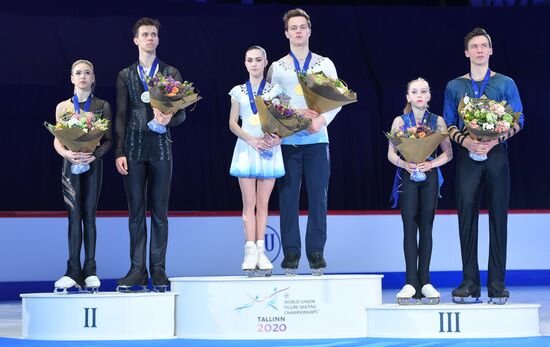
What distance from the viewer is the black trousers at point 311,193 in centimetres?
632

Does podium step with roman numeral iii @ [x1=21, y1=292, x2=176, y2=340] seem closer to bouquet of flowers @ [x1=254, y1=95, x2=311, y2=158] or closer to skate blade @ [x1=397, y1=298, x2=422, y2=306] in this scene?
bouquet of flowers @ [x1=254, y1=95, x2=311, y2=158]

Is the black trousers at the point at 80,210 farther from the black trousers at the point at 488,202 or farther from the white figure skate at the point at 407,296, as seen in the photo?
the black trousers at the point at 488,202

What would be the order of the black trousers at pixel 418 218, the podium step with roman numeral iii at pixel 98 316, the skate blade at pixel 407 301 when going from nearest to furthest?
the podium step with roman numeral iii at pixel 98 316 < the skate blade at pixel 407 301 < the black trousers at pixel 418 218

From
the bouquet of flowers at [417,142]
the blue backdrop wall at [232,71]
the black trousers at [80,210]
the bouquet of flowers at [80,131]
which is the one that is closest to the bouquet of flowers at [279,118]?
the bouquet of flowers at [417,142]

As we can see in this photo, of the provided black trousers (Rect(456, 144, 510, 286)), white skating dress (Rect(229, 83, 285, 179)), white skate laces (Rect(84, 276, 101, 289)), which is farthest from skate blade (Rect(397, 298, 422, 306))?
white skate laces (Rect(84, 276, 101, 289))

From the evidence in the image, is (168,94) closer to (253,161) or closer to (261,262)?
(253,161)

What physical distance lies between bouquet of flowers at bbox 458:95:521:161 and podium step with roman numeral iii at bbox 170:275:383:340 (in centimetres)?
113

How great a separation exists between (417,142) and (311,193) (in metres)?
0.78

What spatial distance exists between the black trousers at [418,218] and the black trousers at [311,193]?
0.51 metres

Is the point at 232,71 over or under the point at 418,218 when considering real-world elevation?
over

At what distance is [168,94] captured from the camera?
19.8 feet

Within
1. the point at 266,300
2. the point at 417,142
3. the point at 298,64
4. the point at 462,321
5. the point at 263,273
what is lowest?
the point at 462,321

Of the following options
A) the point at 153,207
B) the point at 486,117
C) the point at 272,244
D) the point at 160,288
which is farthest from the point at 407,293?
the point at 272,244

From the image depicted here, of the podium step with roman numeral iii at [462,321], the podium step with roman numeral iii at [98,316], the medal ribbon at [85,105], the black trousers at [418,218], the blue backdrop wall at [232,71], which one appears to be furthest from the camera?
the blue backdrop wall at [232,71]
